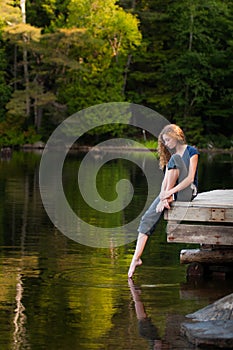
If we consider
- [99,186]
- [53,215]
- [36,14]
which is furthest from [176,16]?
[53,215]

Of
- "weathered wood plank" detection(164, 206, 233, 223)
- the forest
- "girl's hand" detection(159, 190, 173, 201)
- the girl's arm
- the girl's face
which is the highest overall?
the girl's face

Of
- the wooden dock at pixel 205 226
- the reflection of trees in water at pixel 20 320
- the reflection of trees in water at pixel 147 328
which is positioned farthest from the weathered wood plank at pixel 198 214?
the reflection of trees in water at pixel 20 320

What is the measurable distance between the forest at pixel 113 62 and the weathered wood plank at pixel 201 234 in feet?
149

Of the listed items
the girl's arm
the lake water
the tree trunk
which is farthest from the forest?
the girl's arm

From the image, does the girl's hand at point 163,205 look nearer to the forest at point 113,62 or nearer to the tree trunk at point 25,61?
the forest at point 113,62

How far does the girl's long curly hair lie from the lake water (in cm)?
126

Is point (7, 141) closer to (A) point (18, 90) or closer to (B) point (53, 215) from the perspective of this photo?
(A) point (18, 90)

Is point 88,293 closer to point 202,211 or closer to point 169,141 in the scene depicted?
point 202,211

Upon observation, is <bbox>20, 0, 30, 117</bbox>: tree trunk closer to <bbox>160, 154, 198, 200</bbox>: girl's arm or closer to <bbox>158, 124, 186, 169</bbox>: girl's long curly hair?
<bbox>158, 124, 186, 169</bbox>: girl's long curly hair

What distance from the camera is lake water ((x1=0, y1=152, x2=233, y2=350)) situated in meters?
7.52

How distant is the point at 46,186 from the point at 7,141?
32.8 m

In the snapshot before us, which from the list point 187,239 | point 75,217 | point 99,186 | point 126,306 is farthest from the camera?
point 99,186

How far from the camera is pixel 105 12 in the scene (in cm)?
5641

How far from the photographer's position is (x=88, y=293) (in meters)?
9.29
